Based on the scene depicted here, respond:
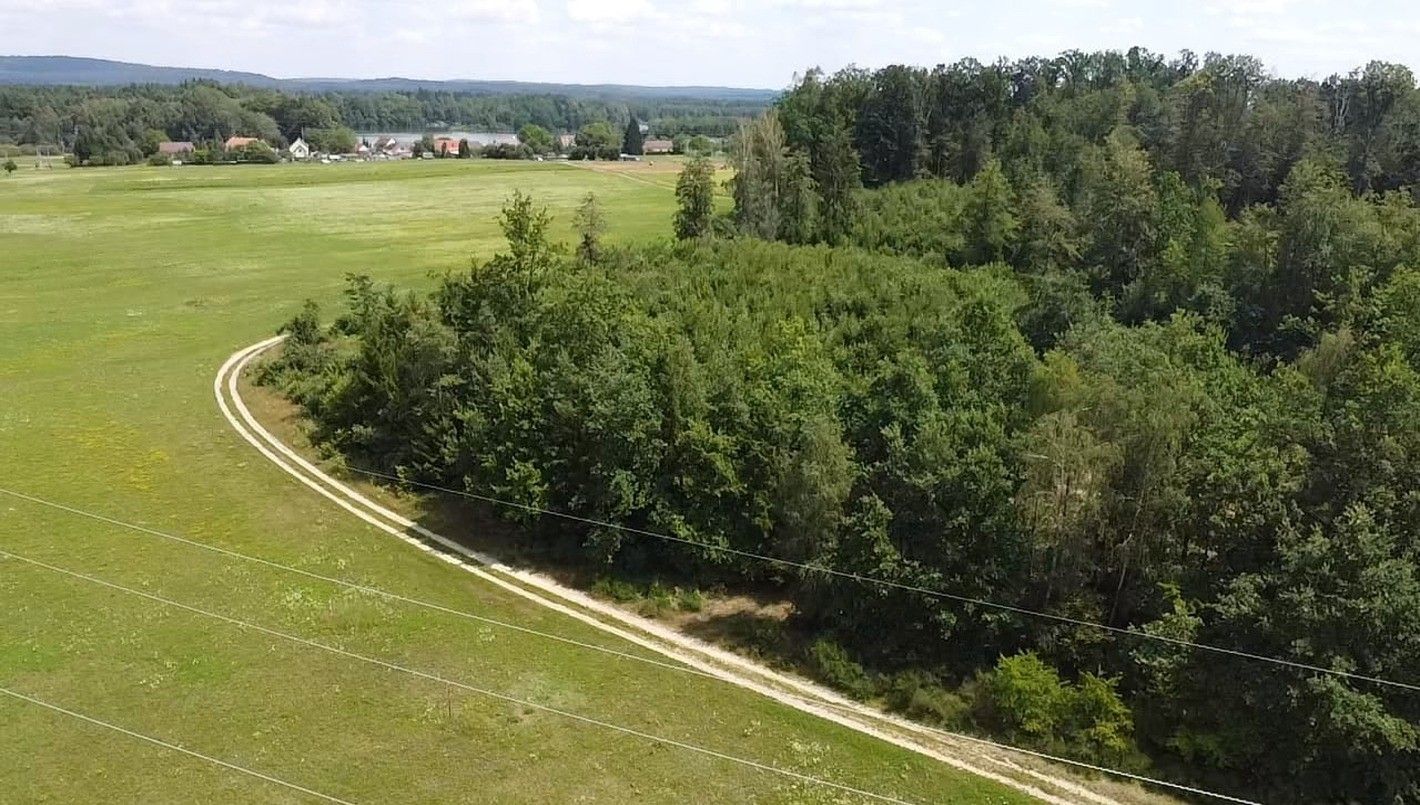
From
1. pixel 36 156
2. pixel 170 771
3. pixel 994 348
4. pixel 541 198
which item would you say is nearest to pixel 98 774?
pixel 170 771

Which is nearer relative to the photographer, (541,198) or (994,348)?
(994,348)

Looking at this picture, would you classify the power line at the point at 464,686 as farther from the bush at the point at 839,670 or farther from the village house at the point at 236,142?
the village house at the point at 236,142

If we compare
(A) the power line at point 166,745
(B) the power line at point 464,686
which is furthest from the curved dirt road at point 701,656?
(A) the power line at point 166,745

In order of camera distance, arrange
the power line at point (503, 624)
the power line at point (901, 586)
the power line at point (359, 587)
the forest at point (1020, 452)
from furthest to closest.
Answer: the power line at point (359, 587) → the power line at point (503, 624) → the forest at point (1020, 452) → the power line at point (901, 586)

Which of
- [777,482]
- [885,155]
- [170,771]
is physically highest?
[885,155]

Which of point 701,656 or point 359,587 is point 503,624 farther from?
point 701,656

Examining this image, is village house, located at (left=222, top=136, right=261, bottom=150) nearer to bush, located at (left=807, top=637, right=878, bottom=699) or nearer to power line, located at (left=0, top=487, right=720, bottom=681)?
power line, located at (left=0, top=487, right=720, bottom=681)

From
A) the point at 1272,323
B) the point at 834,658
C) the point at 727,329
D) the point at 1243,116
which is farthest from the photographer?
the point at 1243,116

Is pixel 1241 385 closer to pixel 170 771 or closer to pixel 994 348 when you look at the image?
pixel 994 348

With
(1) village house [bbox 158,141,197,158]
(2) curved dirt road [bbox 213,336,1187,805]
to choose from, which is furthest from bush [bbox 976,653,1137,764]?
(1) village house [bbox 158,141,197,158]
